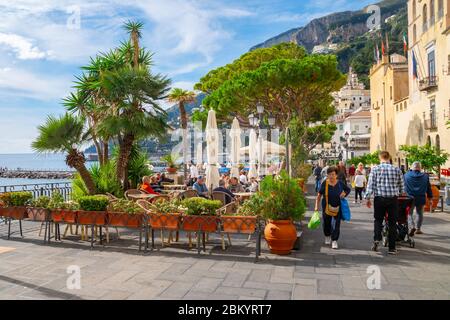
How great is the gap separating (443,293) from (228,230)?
3.06 m

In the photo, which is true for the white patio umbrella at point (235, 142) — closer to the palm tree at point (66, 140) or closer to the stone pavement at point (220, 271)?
the palm tree at point (66, 140)

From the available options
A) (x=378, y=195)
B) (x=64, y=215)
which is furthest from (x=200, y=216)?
(x=378, y=195)

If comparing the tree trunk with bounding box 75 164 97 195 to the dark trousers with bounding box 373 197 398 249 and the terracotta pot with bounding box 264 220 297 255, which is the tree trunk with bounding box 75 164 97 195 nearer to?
the terracotta pot with bounding box 264 220 297 255

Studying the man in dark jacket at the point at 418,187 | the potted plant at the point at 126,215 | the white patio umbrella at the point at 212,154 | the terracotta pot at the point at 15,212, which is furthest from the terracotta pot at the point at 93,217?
the man in dark jacket at the point at 418,187

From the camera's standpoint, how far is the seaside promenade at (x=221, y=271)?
15.0 ft

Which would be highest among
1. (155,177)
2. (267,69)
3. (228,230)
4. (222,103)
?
(267,69)

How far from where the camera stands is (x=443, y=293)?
451cm

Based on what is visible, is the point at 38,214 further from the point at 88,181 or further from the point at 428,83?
the point at 428,83

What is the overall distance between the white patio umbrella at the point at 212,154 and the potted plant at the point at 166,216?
4402 millimetres

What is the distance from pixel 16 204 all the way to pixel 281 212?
5.34m

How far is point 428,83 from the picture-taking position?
3128 centimetres

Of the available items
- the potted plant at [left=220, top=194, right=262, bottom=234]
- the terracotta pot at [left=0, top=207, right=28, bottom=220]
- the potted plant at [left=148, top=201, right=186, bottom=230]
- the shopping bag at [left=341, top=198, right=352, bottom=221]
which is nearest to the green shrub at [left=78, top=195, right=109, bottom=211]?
the potted plant at [left=148, top=201, right=186, bottom=230]
